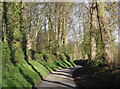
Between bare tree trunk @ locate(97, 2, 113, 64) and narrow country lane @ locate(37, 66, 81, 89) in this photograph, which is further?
bare tree trunk @ locate(97, 2, 113, 64)

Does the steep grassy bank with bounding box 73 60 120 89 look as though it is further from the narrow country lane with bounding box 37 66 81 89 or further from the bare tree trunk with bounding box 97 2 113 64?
the bare tree trunk with bounding box 97 2 113 64

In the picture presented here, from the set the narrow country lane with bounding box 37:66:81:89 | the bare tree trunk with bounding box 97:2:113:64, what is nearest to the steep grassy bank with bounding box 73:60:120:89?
the narrow country lane with bounding box 37:66:81:89

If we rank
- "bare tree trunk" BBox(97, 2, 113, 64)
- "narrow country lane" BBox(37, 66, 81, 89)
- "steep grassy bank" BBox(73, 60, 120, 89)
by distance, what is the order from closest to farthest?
"steep grassy bank" BBox(73, 60, 120, 89) → "narrow country lane" BBox(37, 66, 81, 89) → "bare tree trunk" BBox(97, 2, 113, 64)

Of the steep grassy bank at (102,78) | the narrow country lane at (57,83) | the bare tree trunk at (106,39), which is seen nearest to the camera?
the steep grassy bank at (102,78)

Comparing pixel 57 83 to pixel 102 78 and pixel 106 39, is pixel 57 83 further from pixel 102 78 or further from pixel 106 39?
pixel 106 39

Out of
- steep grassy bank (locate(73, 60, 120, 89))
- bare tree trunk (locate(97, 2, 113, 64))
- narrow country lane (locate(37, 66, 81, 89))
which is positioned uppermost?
bare tree trunk (locate(97, 2, 113, 64))

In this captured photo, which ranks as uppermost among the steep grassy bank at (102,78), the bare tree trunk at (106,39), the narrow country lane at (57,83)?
the bare tree trunk at (106,39)

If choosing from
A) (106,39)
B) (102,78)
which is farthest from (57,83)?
(106,39)

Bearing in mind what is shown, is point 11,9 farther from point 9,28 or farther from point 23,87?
point 23,87

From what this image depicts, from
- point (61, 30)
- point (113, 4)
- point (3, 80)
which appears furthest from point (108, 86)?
point (61, 30)

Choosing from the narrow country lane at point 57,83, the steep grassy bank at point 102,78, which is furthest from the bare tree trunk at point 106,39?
the narrow country lane at point 57,83

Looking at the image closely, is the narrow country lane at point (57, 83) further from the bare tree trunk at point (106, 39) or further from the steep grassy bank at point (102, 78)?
the bare tree trunk at point (106, 39)

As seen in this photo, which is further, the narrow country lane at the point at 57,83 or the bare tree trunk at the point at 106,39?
the bare tree trunk at the point at 106,39

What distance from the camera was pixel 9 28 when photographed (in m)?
14.1
